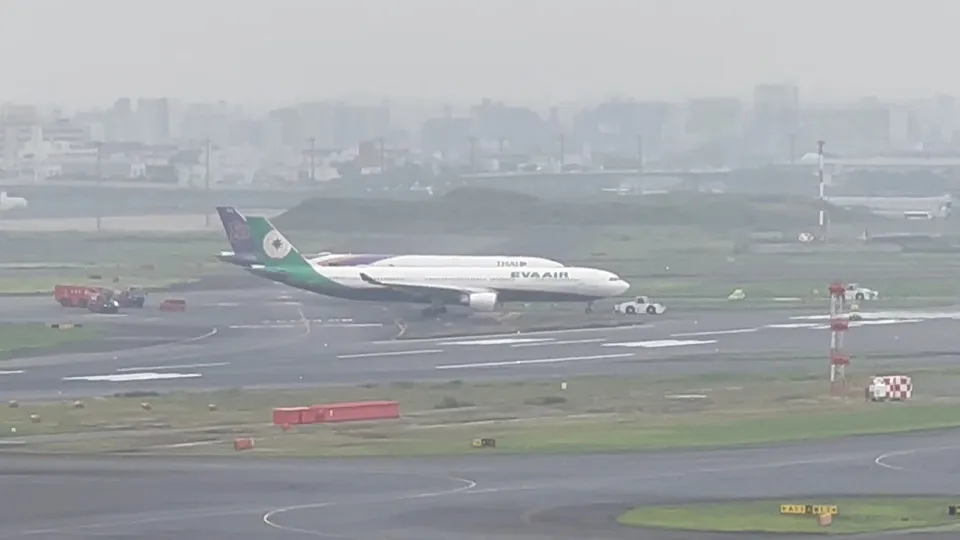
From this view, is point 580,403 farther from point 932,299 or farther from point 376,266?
point 932,299

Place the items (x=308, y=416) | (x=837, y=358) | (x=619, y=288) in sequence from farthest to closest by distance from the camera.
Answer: (x=619, y=288)
(x=837, y=358)
(x=308, y=416)

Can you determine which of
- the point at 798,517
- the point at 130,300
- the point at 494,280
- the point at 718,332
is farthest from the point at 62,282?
the point at 798,517

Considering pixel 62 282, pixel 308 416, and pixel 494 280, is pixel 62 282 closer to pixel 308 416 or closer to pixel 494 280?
pixel 494 280

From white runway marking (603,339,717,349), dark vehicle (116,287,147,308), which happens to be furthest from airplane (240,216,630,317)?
white runway marking (603,339,717,349)

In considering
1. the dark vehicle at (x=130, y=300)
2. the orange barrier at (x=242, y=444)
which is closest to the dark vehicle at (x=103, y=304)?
the dark vehicle at (x=130, y=300)

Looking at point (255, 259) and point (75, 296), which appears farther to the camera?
point (75, 296)

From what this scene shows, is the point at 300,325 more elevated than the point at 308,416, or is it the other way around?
the point at 300,325

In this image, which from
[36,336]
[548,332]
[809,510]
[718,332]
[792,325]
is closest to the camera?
[809,510]
